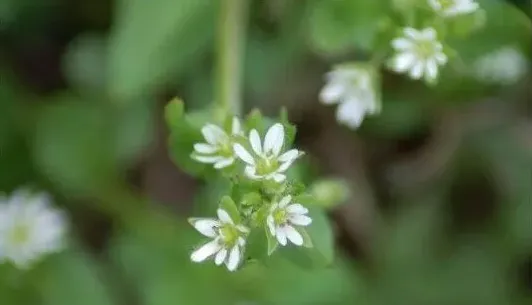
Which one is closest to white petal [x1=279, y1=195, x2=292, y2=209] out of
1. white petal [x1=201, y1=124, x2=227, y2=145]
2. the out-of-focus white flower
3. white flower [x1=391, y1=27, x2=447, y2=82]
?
white petal [x1=201, y1=124, x2=227, y2=145]

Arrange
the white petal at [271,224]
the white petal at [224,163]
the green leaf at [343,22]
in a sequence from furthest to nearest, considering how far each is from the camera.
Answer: the green leaf at [343,22] < the white petal at [224,163] < the white petal at [271,224]

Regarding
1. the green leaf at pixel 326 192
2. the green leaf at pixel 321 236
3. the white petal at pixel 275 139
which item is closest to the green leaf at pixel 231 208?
the white petal at pixel 275 139

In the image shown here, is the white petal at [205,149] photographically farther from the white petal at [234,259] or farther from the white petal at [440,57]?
the white petal at [440,57]

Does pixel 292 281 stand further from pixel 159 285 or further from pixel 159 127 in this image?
pixel 159 127

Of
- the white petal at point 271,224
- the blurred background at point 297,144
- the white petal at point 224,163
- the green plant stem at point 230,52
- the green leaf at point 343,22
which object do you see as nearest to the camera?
the white petal at point 271,224

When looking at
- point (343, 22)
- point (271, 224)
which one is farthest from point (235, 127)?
point (343, 22)
